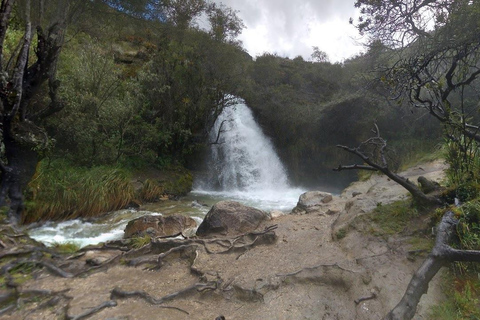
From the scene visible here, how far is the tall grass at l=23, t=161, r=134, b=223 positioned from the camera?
812 cm

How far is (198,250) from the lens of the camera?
5.62 metres

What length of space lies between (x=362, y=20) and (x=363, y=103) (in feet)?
39.0

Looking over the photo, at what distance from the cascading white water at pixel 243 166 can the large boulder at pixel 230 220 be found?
21.8 ft

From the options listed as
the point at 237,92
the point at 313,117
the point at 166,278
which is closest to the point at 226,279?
the point at 166,278

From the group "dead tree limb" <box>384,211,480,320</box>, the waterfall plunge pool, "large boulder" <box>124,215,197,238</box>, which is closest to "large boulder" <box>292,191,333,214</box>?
the waterfall plunge pool

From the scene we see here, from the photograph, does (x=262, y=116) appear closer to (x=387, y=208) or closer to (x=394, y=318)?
(x=387, y=208)

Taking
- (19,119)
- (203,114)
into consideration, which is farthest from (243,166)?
(19,119)

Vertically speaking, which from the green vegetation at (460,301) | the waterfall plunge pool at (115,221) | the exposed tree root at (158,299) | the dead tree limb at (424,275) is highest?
the dead tree limb at (424,275)

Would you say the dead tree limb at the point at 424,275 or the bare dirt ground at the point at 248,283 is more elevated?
the dead tree limb at the point at 424,275

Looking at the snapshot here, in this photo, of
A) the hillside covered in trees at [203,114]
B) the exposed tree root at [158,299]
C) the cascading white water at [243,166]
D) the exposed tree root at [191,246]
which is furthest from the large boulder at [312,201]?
the exposed tree root at [158,299]

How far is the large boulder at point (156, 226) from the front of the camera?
7362 millimetres

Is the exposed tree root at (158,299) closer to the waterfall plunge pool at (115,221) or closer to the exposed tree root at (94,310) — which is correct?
the exposed tree root at (94,310)

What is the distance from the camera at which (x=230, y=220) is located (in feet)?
24.4

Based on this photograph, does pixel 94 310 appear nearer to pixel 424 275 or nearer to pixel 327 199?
pixel 424 275
